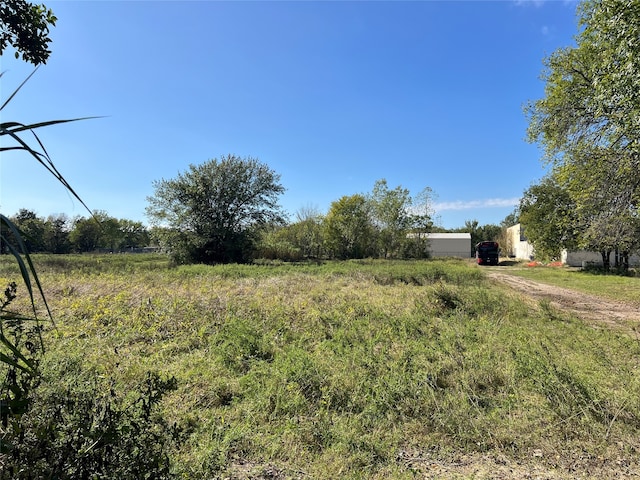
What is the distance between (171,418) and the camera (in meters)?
3.28

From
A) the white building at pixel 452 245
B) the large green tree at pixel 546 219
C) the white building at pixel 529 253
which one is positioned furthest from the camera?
the white building at pixel 452 245

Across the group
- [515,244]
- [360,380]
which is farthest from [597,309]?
[515,244]

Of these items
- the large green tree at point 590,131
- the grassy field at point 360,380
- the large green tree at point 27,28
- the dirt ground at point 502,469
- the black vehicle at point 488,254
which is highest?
the large green tree at point 590,131

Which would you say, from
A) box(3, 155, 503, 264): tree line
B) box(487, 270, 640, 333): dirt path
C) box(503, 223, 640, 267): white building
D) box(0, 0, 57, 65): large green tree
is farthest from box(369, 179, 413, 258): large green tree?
box(0, 0, 57, 65): large green tree

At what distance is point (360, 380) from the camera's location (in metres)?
4.07

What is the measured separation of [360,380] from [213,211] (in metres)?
23.9

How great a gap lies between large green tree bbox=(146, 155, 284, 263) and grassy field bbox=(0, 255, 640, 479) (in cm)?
1773

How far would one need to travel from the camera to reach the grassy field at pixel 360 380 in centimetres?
285

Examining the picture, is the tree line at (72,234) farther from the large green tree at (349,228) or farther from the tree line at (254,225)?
the large green tree at (349,228)

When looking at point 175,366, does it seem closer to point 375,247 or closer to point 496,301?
point 496,301

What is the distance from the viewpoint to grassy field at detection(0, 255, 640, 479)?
2.85 metres

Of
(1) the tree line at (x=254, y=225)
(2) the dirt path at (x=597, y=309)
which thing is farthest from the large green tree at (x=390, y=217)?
(2) the dirt path at (x=597, y=309)

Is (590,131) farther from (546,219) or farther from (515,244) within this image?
(515,244)

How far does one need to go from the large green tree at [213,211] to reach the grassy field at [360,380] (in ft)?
58.2
